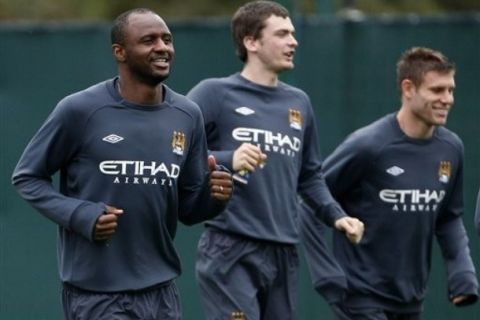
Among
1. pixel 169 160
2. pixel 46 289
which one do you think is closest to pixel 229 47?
pixel 46 289

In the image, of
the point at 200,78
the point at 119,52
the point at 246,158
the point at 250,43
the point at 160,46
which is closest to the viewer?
the point at 160,46

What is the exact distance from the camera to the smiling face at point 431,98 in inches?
371

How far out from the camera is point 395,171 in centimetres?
937

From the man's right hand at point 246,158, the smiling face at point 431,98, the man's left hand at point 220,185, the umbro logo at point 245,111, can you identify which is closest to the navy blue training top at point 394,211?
the smiling face at point 431,98

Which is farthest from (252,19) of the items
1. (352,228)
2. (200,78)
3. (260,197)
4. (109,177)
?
(109,177)

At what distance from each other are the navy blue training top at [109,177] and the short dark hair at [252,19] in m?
1.84

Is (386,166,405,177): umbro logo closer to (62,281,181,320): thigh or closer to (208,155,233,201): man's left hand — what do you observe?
(208,155,233,201): man's left hand

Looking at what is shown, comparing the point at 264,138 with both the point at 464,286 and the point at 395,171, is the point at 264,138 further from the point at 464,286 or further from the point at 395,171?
the point at 464,286

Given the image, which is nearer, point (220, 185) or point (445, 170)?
point (220, 185)

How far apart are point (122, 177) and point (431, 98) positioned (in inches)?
97.7

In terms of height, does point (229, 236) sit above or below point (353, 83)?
below

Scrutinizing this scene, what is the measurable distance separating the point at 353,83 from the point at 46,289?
8.38ft

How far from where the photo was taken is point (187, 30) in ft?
37.2

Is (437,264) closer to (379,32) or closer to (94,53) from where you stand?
(379,32)
